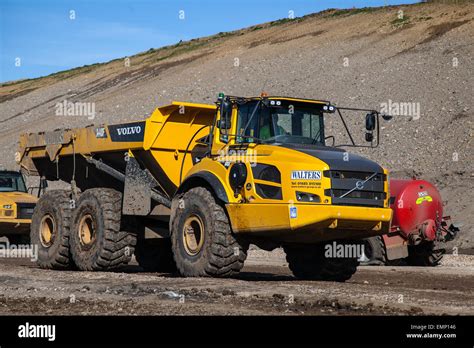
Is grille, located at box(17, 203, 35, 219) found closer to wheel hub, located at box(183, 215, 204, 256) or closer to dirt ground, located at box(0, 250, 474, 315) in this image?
dirt ground, located at box(0, 250, 474, 315)

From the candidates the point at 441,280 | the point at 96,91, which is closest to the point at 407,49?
the point at 96,91

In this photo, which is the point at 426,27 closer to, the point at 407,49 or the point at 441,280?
the point at 407,49

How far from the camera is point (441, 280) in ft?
54.1

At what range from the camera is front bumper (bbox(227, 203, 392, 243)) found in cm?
1368

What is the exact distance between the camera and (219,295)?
40.1 ft

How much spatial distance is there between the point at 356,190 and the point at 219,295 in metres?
3.14

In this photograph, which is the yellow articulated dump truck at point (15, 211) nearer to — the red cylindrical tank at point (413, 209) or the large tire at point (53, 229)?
the large tire at point (53, 229)

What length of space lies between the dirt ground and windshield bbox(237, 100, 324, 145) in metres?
2.36

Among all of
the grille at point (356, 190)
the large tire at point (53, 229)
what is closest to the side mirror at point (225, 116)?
the grille at point (356, 190)

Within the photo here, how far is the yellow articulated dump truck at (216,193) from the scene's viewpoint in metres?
13.9

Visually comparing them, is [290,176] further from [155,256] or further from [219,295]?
[155,256]

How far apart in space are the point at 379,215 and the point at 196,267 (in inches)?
122

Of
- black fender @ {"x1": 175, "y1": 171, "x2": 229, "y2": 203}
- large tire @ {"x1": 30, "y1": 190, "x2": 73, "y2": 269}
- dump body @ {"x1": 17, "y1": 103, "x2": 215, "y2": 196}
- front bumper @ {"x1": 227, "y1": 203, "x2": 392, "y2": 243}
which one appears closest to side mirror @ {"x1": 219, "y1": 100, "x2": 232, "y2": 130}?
black fender @ {"x1": 175, "y1": 171, "x2": 229, "y2": 203}

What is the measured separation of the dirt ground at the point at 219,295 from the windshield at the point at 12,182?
30.5ft
